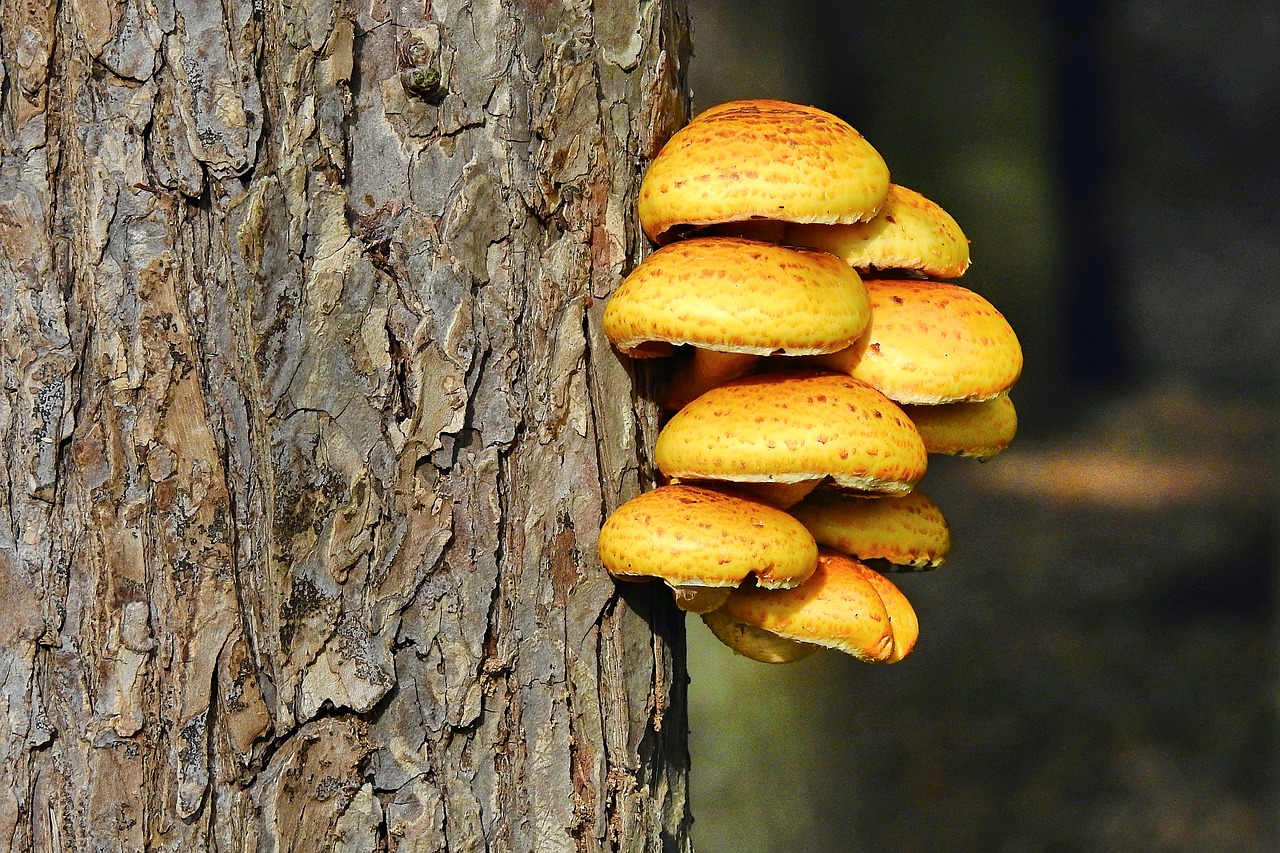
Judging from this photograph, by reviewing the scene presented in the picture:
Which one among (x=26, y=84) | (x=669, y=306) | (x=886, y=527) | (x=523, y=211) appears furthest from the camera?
(x=886, y=527)

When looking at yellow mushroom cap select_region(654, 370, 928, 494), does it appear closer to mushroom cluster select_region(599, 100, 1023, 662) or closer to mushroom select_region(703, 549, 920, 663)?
mushroom cluster select_region(599, 100, 1023, 662)

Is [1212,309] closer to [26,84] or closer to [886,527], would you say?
[886,527]

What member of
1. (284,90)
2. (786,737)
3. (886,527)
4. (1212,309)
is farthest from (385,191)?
(1212,309)

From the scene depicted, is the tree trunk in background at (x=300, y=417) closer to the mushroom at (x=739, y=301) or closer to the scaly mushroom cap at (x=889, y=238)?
Result: the mushroom at (x=739, y=301)

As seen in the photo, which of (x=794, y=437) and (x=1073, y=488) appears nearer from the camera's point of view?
(x=794, y=437)

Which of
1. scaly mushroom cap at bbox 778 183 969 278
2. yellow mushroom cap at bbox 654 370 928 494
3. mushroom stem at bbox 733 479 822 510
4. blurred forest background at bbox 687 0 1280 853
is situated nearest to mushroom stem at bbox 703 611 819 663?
mushroom stem at bbox 733 479 822 510

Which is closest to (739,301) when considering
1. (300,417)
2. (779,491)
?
(779,491)

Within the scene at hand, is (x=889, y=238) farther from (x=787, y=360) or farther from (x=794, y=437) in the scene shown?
(x=794, y=437)

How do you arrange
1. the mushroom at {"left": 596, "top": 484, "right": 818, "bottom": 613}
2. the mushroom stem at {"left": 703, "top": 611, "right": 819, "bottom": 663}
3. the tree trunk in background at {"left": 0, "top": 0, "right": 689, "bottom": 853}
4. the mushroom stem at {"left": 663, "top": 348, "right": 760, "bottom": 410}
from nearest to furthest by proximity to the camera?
the tree trunk in background at {"left": 0, "top": 0, "right": 689, "bottom": 853}
the mushroom at {"left": 596, "top": 484, "right": 818, "bottom": 613}
the mushroom stem at {"left": 663, "top": 348, "right": 760, "bottom": 410}
the mushroom stem at {"left": 703, "top": 611, "right": 819, "bottom": 663}
